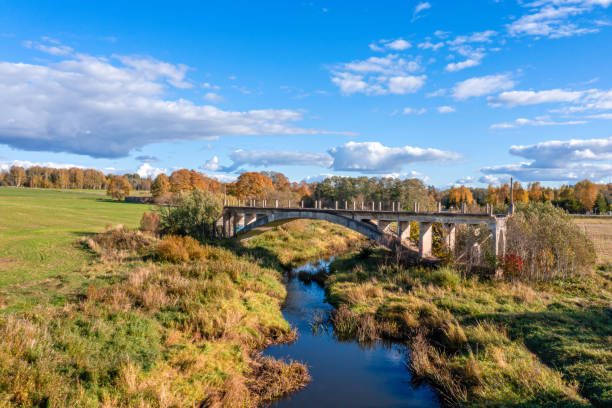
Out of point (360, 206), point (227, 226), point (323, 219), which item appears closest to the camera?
point (323, 219)

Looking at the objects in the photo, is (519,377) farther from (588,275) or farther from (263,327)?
(588,275)

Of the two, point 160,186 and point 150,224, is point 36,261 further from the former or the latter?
point 160,186

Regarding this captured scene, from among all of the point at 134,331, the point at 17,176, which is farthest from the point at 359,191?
the point at 17,176

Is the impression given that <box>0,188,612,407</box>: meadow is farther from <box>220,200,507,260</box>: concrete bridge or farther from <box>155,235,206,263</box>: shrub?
<box>220,200,507,260</box>: concrete bridge

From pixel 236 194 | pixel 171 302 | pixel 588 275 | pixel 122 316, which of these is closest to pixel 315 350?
pixel 171 302

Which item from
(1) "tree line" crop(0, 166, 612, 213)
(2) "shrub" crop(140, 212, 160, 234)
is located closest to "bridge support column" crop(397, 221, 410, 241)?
(2) "shrub" crop(140, 212, 160, 234)

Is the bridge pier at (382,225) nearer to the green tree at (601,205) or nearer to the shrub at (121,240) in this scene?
the shrub at (121,240)

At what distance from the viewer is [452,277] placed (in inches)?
934

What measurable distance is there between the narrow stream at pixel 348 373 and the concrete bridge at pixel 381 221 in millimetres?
13079

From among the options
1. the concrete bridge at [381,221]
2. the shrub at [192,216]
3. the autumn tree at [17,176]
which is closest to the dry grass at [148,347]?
the concrete bridge at [381,221]

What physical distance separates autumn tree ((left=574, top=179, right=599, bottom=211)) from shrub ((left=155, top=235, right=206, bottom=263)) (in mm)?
122669

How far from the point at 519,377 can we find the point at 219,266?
2056cm

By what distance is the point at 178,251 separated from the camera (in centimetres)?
2891

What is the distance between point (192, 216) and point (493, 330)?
1292 inches
